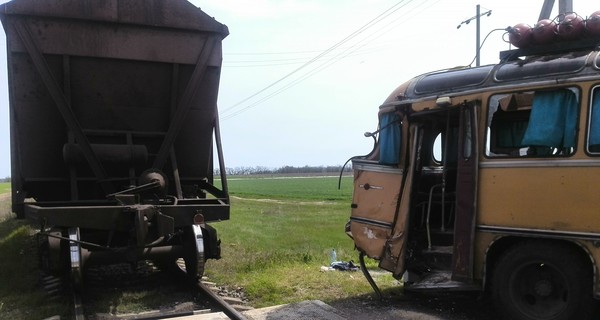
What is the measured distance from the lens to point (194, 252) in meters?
7.54

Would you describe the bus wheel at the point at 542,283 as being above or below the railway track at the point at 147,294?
above

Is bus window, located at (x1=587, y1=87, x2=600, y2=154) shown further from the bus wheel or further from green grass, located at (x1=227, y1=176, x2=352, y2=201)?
green grass, located at (x1=227, y1=176, x2=352, y2=201)

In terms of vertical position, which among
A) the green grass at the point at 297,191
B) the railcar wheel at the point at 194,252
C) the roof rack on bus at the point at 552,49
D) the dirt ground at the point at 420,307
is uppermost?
the roof rack on bus at the point at 552,49

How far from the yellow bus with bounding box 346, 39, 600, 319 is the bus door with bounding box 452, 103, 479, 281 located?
12mm

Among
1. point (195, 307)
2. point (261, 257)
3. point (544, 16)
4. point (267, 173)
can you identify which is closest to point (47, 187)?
point (195, 307)

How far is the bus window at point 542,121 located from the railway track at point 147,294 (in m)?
3.50

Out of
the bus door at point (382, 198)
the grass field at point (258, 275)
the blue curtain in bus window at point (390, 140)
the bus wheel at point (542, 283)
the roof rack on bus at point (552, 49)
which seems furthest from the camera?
the grass field at point (258, 275)

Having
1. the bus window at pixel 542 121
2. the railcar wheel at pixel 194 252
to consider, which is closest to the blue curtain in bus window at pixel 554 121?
the bus window at pixel 542 121

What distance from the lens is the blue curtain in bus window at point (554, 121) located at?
5102 millimetres

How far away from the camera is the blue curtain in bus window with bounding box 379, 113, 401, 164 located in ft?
21.7

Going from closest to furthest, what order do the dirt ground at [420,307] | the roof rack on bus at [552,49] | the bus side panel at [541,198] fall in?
1. the bus side panel at [541,198]
2. the roof rack on bus at [552,49]
3. the dirt ground at [420,307]

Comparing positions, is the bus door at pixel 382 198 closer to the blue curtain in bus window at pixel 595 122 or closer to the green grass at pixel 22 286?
the blue curtain in bus window at pixel 595 122

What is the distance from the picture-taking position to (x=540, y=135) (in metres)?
5.22

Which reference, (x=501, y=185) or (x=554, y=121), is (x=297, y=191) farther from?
(x=554, y=121)
